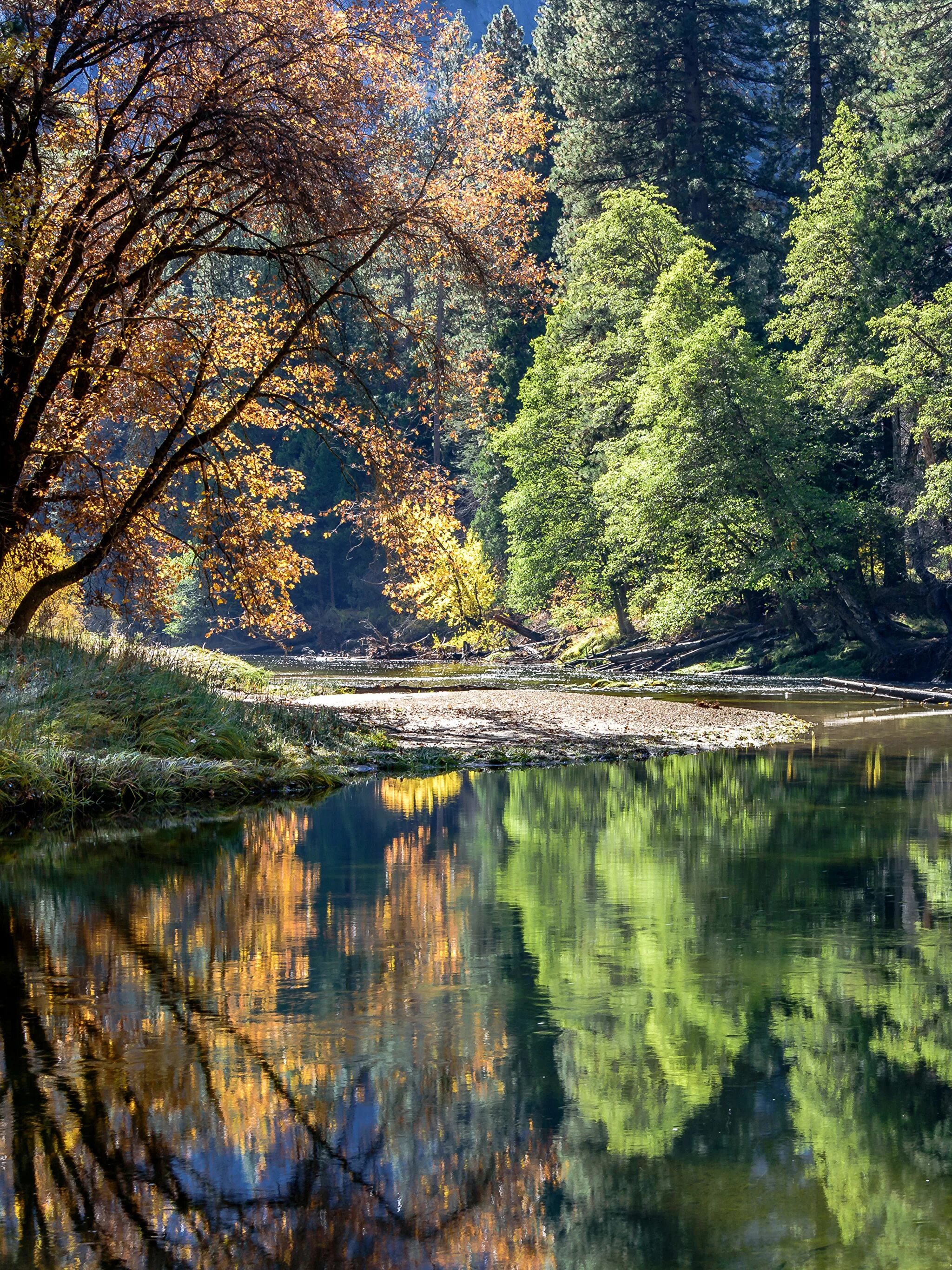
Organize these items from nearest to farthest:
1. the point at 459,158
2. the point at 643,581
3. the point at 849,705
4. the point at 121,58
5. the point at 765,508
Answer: the point at 121,58
the point at 459,158
the point at 849,705
the point at 765,508
the point at 643,581

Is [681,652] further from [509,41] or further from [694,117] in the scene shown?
[509,41]

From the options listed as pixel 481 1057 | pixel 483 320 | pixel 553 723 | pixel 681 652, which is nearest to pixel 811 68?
pixel 483 320

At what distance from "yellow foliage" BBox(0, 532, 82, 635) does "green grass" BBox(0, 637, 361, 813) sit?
1.03 meters

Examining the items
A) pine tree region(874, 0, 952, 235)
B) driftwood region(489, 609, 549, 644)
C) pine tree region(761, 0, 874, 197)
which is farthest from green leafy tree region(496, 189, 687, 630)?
pine tree region(761, 0, 874, 197)

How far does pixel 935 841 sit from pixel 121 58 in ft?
41.5

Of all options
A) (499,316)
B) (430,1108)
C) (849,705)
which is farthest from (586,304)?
(430,1108)

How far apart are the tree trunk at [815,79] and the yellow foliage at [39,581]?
118 feet

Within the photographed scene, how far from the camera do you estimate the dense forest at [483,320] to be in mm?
15070

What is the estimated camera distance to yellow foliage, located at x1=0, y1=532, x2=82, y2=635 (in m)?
16.2

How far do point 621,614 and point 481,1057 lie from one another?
4049 centimetres

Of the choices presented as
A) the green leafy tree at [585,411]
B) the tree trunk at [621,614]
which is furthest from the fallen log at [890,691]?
the tree trunk at [621,614]

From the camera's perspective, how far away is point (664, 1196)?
11.6 feet

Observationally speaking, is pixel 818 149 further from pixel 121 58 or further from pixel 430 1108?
pixel 430 1108

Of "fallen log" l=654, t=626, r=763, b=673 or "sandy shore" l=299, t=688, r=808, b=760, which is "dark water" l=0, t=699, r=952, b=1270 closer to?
"sandy shore" l=299, t=688, r=808, b=760
